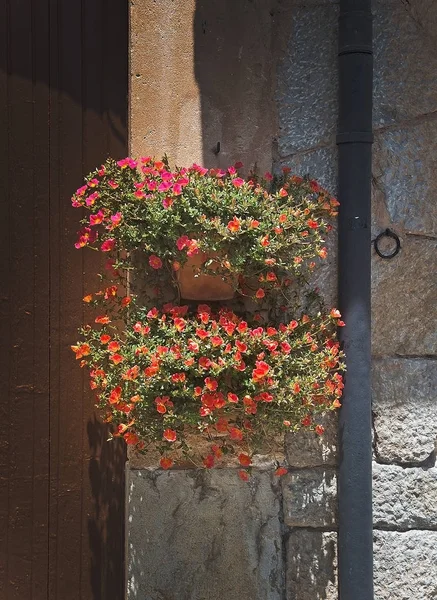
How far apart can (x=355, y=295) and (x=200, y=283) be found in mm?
542

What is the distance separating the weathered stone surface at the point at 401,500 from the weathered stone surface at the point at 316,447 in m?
0.18

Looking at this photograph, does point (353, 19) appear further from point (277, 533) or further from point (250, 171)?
point (277, 533)

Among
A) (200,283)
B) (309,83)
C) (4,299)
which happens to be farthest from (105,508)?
(309,83)

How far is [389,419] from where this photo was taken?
2854 millimetres

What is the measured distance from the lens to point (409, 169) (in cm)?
290

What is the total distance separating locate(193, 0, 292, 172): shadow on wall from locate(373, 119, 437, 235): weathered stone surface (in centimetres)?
40

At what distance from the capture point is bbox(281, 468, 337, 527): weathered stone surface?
2.84 metres

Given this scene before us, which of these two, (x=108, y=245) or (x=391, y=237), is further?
(x=391, y=237)

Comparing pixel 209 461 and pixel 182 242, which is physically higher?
pixel 182 242

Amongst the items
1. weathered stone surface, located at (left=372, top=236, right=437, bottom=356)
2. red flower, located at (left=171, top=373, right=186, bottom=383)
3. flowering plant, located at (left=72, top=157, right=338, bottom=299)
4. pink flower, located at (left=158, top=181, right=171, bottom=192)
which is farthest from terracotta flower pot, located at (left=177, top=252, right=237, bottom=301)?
weathered stone surface, located at (left=372, top=236, right=437, bottom=356)

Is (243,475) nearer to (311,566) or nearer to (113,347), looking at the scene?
(311,566)

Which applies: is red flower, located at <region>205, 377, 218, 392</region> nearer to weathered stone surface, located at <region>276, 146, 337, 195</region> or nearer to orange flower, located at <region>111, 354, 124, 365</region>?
orange flower, located at <region>111, 354, 124, 365</region>

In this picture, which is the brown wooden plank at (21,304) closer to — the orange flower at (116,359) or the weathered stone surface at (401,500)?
the orange flower at (116,359)

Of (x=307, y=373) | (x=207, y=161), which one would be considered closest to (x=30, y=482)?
(x=307, y=373)
